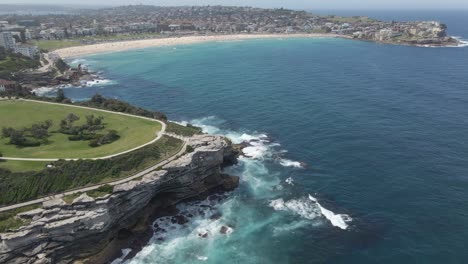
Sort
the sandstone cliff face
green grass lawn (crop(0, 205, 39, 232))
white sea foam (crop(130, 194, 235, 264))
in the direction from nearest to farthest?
1. the sandstone cliff face
2. green grass lawn (crop(0, 205, 39, 232))
3. white sea foam (crop(130, 194, 235, 264))

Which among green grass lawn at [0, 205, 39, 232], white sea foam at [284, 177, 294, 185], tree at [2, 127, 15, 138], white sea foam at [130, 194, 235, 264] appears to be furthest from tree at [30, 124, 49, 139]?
white sea foam at [284, 177, 294, 185]

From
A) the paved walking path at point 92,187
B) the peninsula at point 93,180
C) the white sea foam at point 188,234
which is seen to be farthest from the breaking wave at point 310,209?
the paved walking path at point 92,187

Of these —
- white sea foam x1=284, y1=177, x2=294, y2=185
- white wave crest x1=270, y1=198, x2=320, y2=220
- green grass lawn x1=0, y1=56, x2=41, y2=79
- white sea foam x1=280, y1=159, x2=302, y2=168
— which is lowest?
white wave crest x1=270, y1=198, x2=320, y2=220

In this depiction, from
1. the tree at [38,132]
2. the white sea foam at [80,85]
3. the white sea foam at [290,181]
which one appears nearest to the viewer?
the white sea foam at [290,181]

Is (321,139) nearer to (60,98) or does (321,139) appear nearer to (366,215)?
(366,215)

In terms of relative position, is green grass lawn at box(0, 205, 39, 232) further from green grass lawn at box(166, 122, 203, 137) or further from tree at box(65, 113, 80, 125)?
tree at box(65, 113, 80, 125)

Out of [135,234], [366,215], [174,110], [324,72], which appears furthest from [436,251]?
[324,72]

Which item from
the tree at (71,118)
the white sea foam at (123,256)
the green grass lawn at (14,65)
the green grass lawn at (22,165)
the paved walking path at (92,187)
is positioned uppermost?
the green grass lawn at (14,65)

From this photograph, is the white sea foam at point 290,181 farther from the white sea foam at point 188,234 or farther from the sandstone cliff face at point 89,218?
the sandstone cliff face at point 89,218
